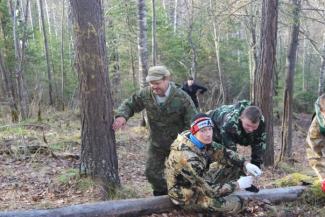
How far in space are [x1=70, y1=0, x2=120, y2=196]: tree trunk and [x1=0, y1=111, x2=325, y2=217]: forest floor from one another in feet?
1.05

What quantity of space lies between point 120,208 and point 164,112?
1461 millimetres

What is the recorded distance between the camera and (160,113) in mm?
5602

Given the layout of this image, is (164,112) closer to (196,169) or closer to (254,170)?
(196,169)

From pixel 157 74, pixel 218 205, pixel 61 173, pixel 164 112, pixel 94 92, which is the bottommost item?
pixel 61 173

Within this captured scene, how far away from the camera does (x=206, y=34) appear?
25.2 meters

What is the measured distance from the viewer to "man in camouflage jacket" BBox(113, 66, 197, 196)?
17.8ft

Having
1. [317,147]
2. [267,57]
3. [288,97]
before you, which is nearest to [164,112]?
[317,147]

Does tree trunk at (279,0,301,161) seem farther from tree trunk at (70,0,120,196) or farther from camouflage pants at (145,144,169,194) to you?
tree trunk at (70,0,120,196)

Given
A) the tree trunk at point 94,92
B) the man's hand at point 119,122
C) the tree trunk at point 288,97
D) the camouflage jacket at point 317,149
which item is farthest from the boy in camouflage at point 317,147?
the tree trunk at point 288,97

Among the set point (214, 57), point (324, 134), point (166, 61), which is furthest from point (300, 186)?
point (214, 57)

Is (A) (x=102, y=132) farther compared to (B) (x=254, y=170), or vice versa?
(A) (x=102, y=132)

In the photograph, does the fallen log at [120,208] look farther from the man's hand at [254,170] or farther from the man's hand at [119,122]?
the man's hand at [119,122]

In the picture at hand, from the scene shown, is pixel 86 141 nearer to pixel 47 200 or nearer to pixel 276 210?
pixel 47 200

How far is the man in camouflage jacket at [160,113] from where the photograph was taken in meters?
5.42
